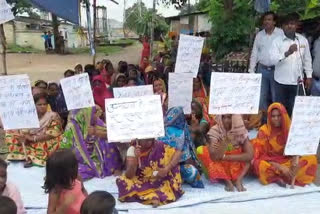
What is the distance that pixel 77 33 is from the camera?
110ft

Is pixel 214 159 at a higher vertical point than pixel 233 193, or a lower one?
higher

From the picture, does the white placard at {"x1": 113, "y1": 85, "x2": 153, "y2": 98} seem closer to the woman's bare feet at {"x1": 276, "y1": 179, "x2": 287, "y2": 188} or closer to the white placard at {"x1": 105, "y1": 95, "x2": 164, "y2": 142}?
the white placard at {"x1": 105, "y1": 95, "x2": 164, "y2": 142}

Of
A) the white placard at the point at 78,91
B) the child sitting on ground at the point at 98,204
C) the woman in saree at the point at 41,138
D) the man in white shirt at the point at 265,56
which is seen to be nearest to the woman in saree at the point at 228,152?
the white placard at the point at 78,91

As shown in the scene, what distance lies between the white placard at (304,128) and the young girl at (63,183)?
1.95 metres

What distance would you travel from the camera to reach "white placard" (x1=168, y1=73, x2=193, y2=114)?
490 cm

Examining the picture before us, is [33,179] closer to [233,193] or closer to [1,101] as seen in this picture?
[1,101]

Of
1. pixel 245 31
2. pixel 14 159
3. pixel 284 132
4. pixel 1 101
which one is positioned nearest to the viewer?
pixel 284 132

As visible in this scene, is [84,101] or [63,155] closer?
[63,155]

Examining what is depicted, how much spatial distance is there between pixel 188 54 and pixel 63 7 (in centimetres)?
167

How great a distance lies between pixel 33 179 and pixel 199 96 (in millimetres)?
2288

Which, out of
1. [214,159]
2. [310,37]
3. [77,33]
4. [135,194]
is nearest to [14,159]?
[135,194]

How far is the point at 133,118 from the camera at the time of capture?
3.52m

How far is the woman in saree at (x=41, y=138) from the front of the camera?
4.82 metres

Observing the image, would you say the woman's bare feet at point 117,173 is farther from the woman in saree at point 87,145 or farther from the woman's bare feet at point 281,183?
the woman's bare feet at point 281,183
